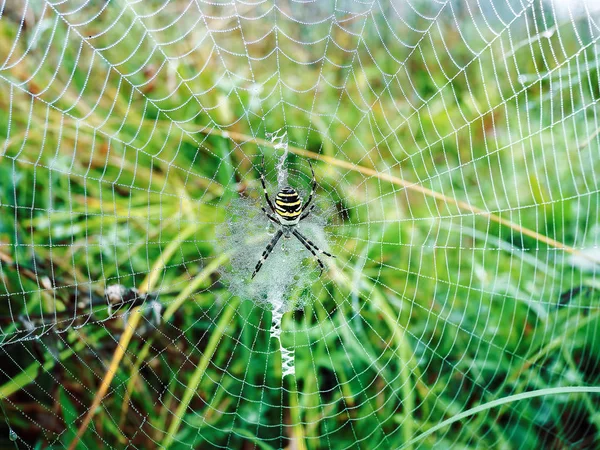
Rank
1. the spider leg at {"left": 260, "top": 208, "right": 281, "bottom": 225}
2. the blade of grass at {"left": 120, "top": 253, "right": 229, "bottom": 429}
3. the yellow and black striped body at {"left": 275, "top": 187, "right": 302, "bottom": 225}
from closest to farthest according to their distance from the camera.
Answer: the blade of grass at {"left": 120, "top": 253, "right": 229, "bottom": 429} < the yellow and black striped body at {"left": 275, "top": 187, "right": 302, "bottom": 225} < the spider leg at {"left": 260, "top": 208, "right": 281, "bottom": 225}

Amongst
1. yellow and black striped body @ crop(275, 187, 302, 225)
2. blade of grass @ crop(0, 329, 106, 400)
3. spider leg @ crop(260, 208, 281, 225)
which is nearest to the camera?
blade of grass @ crop(0, 329, 106, 400)

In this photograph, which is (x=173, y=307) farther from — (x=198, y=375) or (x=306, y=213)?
(x=306, y=213)

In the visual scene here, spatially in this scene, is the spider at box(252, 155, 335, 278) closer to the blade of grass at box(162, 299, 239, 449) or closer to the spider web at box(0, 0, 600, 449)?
the spider web at box(0, 0, 600, 449)

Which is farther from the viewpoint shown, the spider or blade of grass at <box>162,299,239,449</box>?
the spider

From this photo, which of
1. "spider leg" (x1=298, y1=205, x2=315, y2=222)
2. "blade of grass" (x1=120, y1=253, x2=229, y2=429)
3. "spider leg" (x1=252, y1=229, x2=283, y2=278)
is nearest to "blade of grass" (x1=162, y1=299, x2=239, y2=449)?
"blade of grass" (x1=120, y1=253, x2=229, y2=429)

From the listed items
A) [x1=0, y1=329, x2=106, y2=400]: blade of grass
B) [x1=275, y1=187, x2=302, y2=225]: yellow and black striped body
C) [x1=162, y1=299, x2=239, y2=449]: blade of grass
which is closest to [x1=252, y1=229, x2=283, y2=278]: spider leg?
[x1=275, y1=187, x2=302, y2=225]: yellow and black striped body

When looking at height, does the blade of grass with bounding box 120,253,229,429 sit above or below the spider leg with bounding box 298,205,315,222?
below

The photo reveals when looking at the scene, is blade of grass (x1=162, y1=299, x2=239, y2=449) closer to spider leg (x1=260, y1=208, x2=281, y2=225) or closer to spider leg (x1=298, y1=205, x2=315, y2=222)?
spider leg (x1=260, y1=208, x2=281, y2=225)
